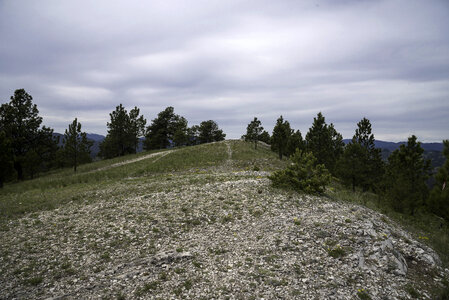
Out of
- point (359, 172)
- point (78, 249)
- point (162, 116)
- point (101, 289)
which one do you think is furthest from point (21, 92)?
point (359, 172)

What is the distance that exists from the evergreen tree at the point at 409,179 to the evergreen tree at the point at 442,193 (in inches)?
80.0

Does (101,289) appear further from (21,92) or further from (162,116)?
(162,116)

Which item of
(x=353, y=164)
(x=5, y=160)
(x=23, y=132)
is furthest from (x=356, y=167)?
(x=23, y=132)

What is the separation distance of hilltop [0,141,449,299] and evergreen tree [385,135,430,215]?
406 inches

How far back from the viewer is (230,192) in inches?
765

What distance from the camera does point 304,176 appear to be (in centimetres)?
2023

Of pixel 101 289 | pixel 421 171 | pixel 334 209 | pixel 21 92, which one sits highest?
pixel 21 92

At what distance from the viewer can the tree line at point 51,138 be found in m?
43.9

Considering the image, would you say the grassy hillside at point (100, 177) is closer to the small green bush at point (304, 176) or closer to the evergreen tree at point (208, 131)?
the small green bush at point (304, 176)

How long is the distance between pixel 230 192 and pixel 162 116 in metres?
71.8

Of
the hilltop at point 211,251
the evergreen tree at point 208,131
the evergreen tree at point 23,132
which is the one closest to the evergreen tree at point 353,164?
the hilltop at point 211,251

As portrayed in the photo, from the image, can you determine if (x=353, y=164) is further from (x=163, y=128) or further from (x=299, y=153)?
(x=163, y=128)

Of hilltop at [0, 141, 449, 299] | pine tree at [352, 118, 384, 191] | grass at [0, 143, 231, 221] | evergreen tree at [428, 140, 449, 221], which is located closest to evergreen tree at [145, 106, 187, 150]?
grass at [0, 143, 231, 221]

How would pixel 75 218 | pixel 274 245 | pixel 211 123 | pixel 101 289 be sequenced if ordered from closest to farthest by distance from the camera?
pixel 101 289 → pixel 274 245 → pixel 75 218 → pixel 211 123
